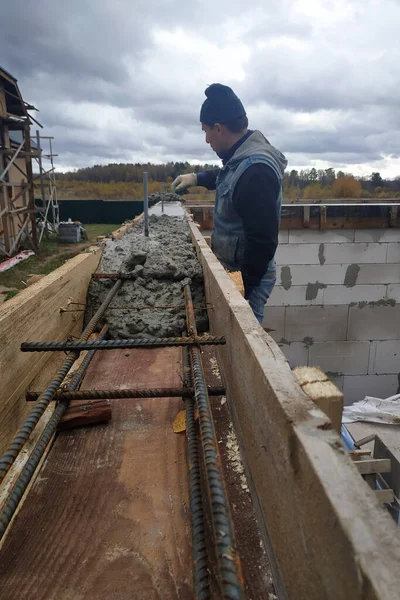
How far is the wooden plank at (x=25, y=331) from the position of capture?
1777 millimetres

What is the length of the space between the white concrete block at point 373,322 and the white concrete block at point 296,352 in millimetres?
1044

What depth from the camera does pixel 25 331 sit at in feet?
6.56

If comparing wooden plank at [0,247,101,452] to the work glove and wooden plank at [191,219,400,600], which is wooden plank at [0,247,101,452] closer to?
wooden plank at [191,219,400,600]

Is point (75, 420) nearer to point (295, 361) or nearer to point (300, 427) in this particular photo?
point (300, 427)

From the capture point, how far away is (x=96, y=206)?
104 feet

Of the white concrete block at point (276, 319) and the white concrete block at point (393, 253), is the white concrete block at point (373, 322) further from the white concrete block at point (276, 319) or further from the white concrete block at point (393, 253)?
the white concrete block at point (276, 319)

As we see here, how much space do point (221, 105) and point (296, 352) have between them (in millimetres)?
6885

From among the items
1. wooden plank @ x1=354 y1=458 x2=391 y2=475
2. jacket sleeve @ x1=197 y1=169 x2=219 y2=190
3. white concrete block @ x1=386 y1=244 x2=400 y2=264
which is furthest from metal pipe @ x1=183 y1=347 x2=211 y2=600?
white concrete block @ x1=386 y1=244 x2=400 y2=264

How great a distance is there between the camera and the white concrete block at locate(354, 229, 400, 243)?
29.6 ft

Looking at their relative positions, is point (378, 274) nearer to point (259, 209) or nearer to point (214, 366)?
point (259, 209)

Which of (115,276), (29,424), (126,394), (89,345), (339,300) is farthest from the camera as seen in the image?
(339,300)

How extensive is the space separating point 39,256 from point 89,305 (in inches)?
564

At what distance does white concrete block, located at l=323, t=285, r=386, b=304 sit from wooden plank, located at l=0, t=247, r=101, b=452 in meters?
7.40

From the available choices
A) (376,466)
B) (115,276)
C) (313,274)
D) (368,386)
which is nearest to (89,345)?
(115,276)
